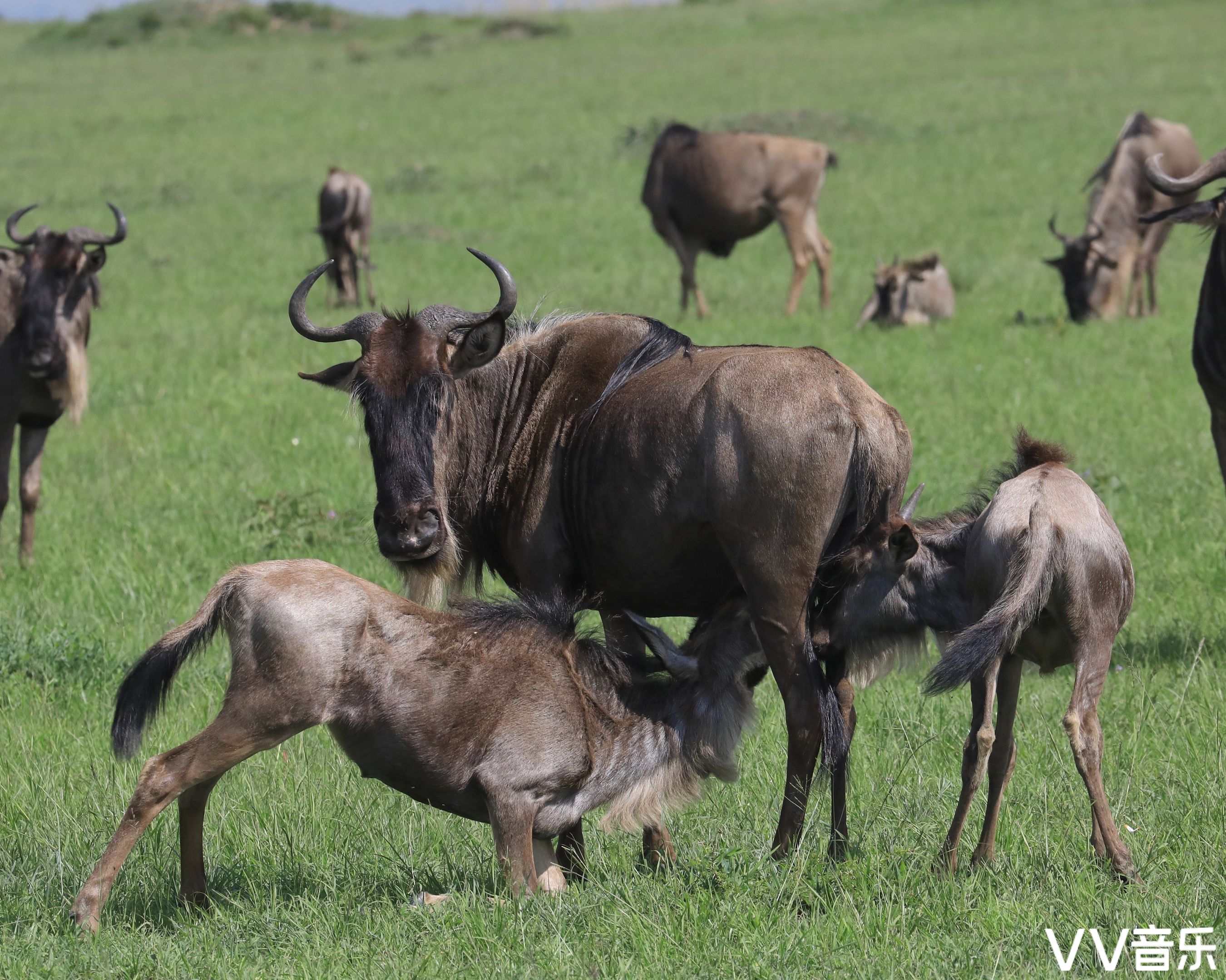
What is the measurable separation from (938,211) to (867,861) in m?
19.1

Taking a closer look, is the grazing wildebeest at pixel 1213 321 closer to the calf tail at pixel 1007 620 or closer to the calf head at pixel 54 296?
the calf tail at pixel 1007 620

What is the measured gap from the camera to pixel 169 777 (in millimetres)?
4344

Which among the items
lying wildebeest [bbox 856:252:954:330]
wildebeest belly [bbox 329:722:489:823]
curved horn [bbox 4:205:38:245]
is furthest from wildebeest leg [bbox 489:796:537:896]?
lying wildebeest [bbox 856:252:954:330]

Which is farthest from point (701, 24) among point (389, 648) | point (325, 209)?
point (389, 648)

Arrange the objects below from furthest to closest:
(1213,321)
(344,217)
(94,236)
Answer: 1. (344,217)
2. (94,236)
3. (1213,321)

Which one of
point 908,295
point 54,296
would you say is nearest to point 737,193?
point 908,295

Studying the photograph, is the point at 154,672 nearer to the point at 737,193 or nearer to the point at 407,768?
the point at 407,768

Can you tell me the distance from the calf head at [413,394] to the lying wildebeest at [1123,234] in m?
12.3

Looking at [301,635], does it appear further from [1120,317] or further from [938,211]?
[938,211]

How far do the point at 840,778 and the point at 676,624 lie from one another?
295 centimetres

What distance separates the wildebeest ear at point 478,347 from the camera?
5.32 metres

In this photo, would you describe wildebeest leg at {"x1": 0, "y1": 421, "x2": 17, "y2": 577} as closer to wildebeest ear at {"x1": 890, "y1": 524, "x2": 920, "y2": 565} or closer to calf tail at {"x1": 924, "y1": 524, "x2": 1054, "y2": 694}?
wildebeest ear at {"x1": 890, "y1": 524, "x2": 920, "y2": 565}

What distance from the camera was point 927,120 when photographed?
30859mm

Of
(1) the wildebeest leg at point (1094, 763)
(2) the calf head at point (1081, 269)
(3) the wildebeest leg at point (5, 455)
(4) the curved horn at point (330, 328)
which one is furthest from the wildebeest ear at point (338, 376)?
(2) the calf head at point (1081, 269)
